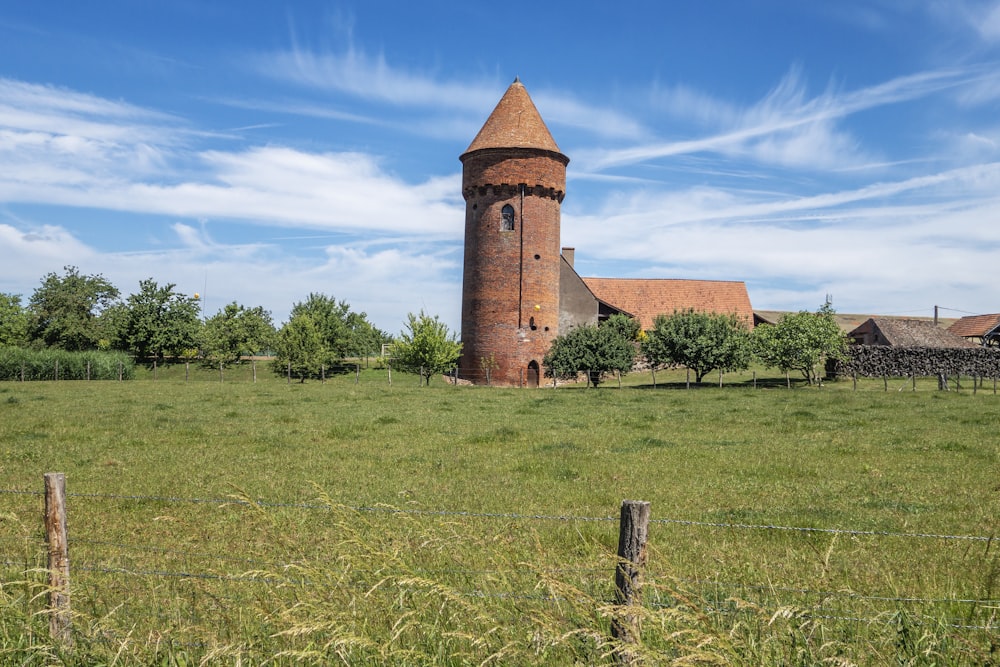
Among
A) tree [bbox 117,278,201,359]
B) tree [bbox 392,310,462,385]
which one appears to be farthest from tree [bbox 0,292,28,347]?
tree [bbox 392,310,462,385]

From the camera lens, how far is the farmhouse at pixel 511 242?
48.4 m

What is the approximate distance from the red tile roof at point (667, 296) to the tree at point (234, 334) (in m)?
30.9

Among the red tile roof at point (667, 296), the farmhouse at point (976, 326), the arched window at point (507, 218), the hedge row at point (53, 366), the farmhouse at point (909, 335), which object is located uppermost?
the arched window at point (507, 218)

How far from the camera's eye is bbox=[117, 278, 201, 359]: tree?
222 ft

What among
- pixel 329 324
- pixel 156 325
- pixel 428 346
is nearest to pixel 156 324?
pixel 156 325

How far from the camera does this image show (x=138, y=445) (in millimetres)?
15680

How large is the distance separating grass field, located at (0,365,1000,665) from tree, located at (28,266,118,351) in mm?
52570

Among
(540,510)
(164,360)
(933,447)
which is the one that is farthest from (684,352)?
(164,360)

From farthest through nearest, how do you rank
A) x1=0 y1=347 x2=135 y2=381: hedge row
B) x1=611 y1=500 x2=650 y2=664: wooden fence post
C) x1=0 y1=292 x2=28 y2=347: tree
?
x1=0 y1=292 x2=28 y2=347: tree < x1=0 y1=347 x2=135 y2=381: hedge row < x1=611 y1=500 x2=650 y2=664: wooden fence post

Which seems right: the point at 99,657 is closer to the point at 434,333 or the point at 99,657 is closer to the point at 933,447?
the point at 933,447

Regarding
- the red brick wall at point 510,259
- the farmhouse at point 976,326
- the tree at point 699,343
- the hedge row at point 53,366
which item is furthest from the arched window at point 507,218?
the farmhouse at point 976,326

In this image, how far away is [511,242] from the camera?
4850cm

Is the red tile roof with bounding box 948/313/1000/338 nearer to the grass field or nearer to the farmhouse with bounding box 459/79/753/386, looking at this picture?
the farmhouse with bounding box 459/79/753/386

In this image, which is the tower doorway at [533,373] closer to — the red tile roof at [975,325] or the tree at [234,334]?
the tree at [234,334]
